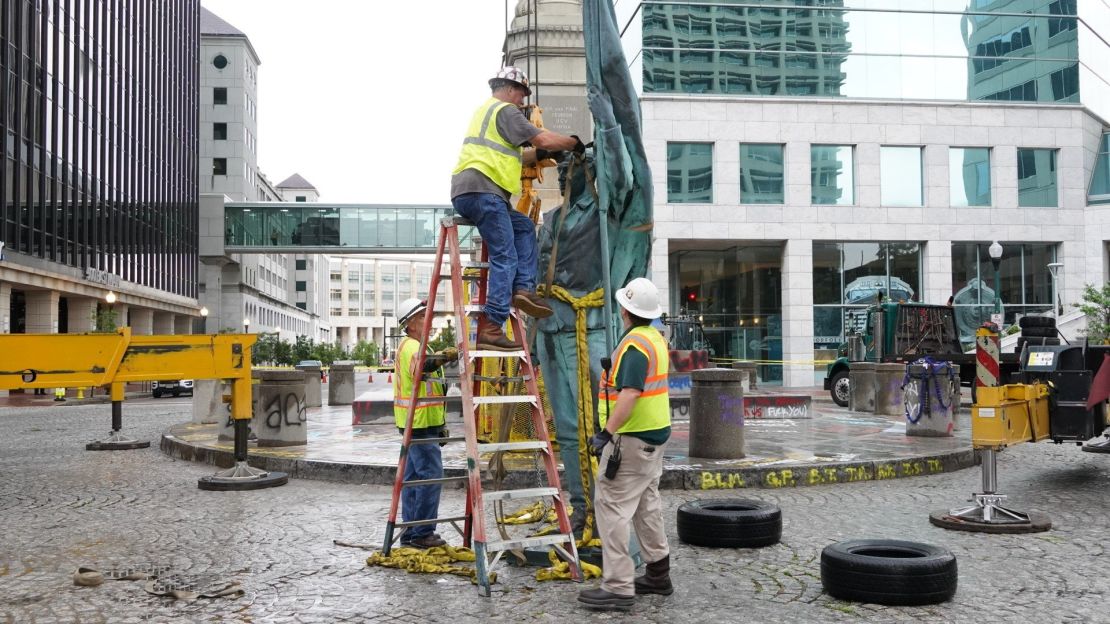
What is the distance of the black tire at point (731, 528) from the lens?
6.85m

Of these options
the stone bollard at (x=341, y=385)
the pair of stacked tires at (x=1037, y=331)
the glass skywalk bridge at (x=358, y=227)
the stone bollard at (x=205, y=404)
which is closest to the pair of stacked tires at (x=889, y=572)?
the pair of stacked tires at (x=1037, y=331)

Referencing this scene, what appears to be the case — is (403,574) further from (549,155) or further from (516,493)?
(549,155)

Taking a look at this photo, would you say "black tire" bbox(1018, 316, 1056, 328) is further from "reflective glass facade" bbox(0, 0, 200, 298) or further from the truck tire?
"reflective glass facade" bbox(0, 0, 200, 298)

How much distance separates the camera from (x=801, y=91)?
3234 centimetres

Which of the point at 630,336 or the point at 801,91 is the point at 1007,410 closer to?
the point at 630,336

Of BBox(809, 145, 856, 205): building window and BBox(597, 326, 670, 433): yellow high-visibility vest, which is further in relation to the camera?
BBox(809, 145, 856, 205): building window

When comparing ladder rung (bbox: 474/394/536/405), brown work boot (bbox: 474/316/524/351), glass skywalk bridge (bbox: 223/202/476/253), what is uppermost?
glass skywalk bridge (bbox: 223/202/476/253)

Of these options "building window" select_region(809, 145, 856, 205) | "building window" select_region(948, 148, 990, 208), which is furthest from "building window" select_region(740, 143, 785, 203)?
"building window" select_region(948, 148, 990, 208)

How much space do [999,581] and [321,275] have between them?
14176cm

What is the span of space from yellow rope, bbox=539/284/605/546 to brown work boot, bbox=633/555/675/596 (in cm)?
70

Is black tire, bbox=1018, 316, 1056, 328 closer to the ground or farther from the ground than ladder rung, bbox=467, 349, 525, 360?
farther from the ground

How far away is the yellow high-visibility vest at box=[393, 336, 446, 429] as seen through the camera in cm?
691

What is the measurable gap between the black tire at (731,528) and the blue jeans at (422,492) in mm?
1902

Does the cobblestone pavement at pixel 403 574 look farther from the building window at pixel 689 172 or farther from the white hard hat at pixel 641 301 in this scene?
the building window at pixel 689 172
